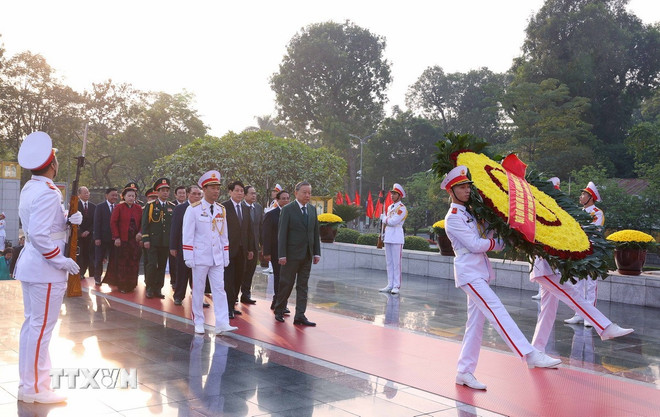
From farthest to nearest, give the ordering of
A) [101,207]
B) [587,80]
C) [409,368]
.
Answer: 1. [587,80]
2. [101,207]
3. [409,368]

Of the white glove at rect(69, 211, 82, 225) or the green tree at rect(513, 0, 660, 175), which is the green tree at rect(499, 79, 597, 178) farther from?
the white glove at rect(69, 211, 82, 225)

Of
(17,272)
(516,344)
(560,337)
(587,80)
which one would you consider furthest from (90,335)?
(587,80)

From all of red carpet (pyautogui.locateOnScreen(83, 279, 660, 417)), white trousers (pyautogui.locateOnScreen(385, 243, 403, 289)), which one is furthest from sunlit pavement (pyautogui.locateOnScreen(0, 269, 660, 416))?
white trousers (pyautogui.locateOnScreen(385, 243, 403, 289))

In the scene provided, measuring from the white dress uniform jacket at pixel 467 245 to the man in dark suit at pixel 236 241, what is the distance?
4.20 meters

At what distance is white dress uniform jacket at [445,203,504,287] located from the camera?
17.8 ft

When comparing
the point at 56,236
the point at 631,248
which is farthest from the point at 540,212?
the point at 631,248

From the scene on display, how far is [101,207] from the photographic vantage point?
1159 cm

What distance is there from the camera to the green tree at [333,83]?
2055 inches

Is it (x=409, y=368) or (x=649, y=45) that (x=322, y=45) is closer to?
(x=649, y=45)

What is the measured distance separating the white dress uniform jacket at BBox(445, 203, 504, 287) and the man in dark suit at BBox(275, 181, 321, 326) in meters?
2.98

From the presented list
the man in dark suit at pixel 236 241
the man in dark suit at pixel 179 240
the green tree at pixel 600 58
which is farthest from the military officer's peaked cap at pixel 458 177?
the green tree at pixel 600 58

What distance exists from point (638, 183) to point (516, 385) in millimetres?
36208

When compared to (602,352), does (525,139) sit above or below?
above

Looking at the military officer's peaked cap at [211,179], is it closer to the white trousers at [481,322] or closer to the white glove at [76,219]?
the white glove at [76,219]
